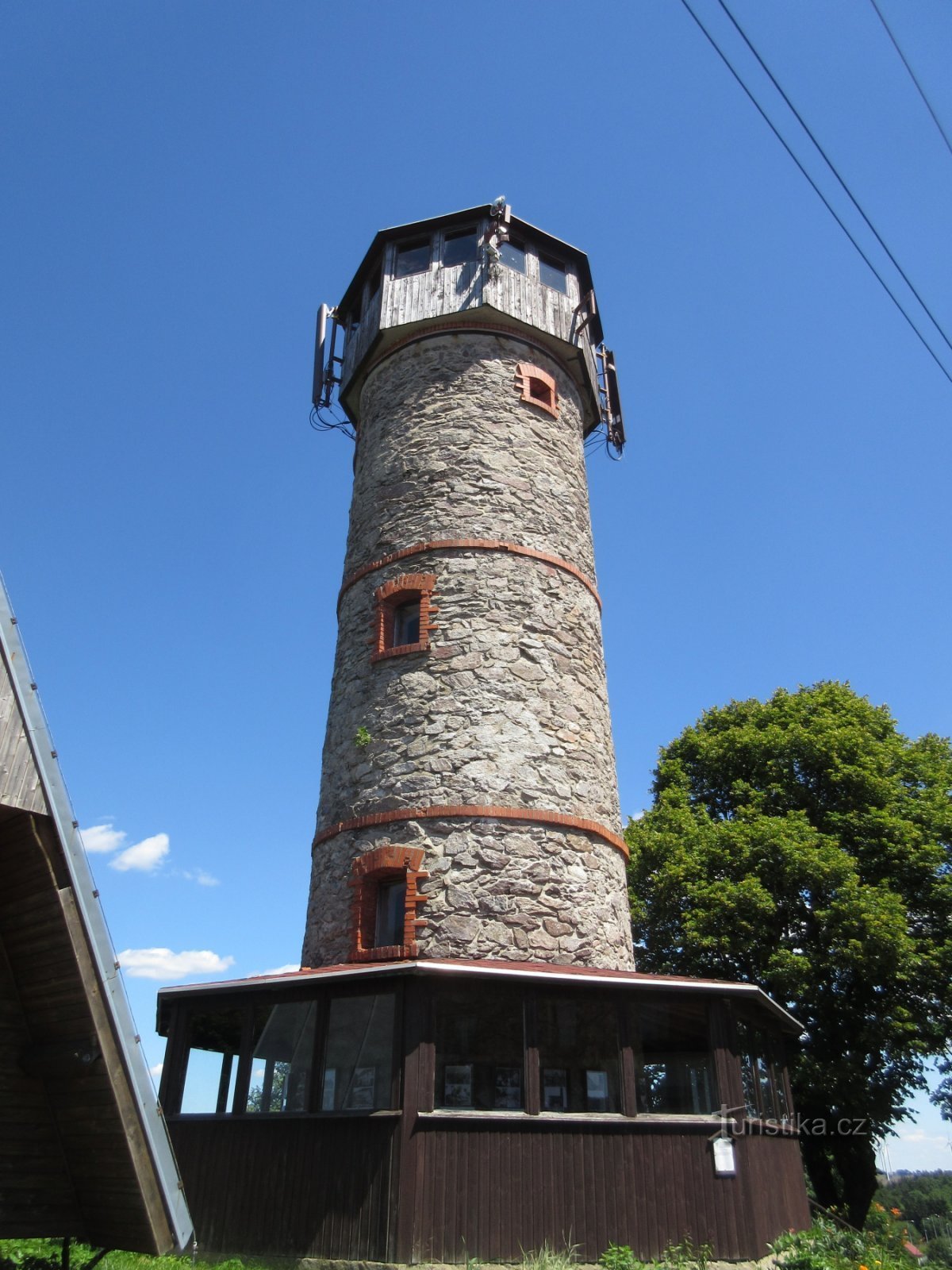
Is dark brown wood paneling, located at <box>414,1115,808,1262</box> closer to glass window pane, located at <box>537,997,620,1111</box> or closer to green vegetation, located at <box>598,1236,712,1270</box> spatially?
green vegetation, located at <box>598,1236,712,1270</box>

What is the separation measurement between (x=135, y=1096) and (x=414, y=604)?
27.4 ft

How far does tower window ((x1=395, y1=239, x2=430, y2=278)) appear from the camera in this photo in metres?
15.6

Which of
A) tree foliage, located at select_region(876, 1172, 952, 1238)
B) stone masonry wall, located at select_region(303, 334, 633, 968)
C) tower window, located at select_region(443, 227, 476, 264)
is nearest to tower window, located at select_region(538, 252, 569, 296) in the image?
tower window, located at select_region(443, 227, 476, 264)

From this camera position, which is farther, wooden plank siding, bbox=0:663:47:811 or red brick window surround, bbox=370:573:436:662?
red brick window surround, bbox=370:573:436:662

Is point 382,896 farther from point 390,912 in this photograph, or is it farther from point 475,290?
point 475,290

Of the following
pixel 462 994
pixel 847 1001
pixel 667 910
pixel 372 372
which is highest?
pixel 372 372

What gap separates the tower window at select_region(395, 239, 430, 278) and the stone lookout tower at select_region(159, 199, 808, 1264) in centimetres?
4

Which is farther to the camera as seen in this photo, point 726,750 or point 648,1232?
point 726,750

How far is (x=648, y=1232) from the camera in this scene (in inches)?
321

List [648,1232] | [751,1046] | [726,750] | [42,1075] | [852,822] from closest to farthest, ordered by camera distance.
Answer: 1. [42,1075]
2. [648,1232]
3. [751,1046]
4. [852,822]
5. [726,750]

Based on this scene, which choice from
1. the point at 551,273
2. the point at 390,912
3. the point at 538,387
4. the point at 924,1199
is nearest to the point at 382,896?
the point at 390,912

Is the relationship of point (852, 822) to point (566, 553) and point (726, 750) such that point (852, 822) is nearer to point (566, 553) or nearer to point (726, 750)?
point (726, 750)

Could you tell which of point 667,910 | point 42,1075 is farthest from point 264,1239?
point 667,910

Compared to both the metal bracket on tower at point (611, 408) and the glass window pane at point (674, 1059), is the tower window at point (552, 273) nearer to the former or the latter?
the metal bracket on tower at point (611, 408)
